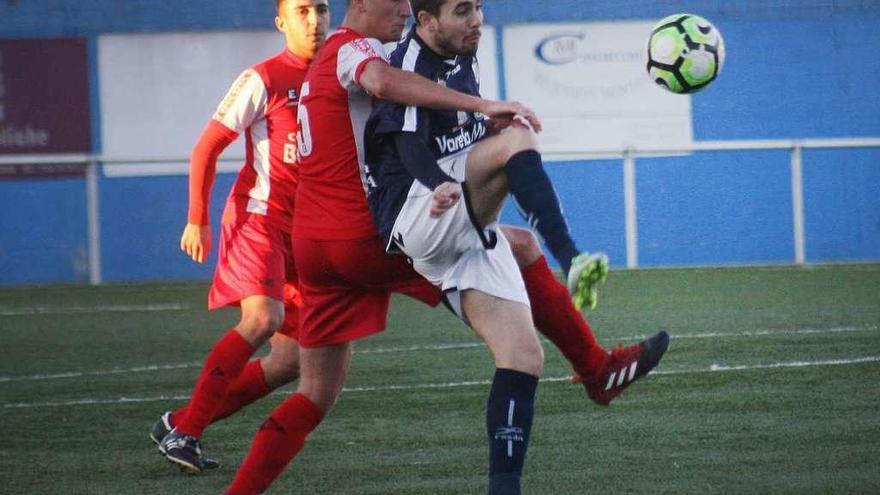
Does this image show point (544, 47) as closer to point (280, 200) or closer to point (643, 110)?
point (643, 110)

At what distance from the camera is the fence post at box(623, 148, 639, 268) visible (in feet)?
57.3

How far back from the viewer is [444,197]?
15.2 feet

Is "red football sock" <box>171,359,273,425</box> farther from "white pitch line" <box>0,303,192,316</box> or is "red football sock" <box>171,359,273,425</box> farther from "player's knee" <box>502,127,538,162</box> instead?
"white pitch line" <box>0,303,192,316</box>

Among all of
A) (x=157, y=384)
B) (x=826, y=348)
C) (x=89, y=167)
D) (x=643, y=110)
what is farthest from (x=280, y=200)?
(x=643, y=110)

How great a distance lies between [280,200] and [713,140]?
45.2 feet

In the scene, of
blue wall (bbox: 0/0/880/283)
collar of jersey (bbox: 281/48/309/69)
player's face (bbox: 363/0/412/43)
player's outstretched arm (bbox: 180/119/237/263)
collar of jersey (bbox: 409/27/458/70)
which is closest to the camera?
collar of jersey (bbox: 409/27/458/70)

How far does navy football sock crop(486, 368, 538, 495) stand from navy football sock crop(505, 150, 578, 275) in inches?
15.7

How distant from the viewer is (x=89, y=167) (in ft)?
58.0

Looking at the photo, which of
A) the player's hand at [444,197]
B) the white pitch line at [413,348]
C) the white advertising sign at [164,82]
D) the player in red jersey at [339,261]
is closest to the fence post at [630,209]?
the white advertising sign at [164,82]

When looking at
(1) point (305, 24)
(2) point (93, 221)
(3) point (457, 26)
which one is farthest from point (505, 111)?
(2) point (93, 221)

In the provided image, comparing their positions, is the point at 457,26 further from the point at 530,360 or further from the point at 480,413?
the point at 480,413

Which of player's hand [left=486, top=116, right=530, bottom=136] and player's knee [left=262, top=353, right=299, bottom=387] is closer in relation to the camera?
player's hand [left=486, top=116, right=530, bottom=136]

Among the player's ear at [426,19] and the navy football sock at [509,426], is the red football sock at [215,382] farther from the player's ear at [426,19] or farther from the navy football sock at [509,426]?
the player's ear at [426,19]

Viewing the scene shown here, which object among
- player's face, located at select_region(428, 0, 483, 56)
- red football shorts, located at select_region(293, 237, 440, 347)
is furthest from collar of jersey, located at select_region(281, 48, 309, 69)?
player's face, located at select_region(428, 0, 483, 56)
